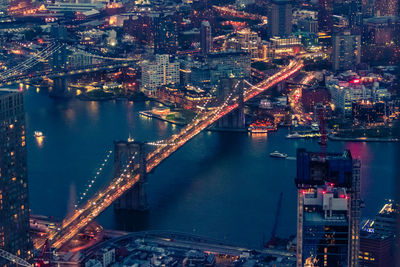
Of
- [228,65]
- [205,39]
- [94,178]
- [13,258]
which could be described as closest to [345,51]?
[228,65]

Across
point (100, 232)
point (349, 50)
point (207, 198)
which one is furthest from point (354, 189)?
point (349, 50)

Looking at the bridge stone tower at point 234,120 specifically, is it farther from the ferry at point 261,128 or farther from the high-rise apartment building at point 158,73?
the high-rise apartment building at point 158,73

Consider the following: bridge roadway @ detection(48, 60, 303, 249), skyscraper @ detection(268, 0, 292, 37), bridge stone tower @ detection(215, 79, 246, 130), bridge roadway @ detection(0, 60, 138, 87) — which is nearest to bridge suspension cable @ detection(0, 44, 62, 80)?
bridge roadway @ detection(0, 60, 138, 87)

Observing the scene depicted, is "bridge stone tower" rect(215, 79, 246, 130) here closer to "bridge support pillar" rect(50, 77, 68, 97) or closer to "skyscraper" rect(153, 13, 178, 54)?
"bridge support pillar" rect(50, 77, 68, 97)

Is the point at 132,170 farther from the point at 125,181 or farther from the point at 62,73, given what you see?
the point at 62,73

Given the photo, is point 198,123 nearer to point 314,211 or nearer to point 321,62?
point 321,62

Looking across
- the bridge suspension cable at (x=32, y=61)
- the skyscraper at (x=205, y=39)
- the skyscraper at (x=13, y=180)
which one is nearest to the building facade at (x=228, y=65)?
the skyscraper at (x=205, y=39)
